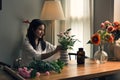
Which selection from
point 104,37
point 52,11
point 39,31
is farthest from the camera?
point 52,11

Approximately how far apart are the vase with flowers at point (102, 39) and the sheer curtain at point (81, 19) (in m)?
0.76

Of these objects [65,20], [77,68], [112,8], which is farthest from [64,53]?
[65,20]

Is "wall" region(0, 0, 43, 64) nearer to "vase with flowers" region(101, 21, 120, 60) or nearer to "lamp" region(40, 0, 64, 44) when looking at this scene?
"lamp" region(40, 0, 64, 44)

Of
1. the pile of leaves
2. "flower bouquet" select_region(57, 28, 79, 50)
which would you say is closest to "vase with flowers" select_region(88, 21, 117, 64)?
"flower bouquet" select_region(57, 28, 79, 50)

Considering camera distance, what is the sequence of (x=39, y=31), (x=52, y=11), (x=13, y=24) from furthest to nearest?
(x=13, y=24) < (x=52, y=11) < (x=39, y=31)

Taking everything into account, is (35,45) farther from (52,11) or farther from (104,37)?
(104,37)

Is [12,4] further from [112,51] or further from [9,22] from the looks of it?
[112,51]

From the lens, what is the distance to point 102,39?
289cm

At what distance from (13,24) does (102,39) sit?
1.60 m

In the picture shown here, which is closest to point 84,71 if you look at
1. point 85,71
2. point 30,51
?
point 85,71

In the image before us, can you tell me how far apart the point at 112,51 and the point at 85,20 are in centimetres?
76

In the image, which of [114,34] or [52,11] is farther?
[52,11]

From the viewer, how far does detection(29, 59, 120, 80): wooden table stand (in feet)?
7.33

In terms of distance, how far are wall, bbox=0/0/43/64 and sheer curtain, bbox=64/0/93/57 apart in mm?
560
